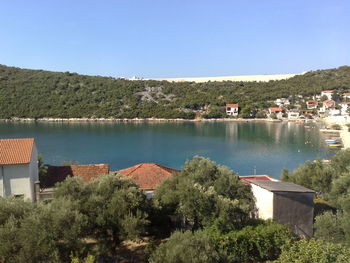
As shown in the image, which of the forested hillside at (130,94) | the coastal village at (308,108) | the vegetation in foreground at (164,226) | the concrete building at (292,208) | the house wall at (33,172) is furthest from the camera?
the forested hillside at (130,94)

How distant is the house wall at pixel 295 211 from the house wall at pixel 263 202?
20 centimetres

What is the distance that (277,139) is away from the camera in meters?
63.7

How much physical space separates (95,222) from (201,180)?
5.18 m

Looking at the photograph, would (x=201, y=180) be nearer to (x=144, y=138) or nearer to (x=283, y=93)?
(x=144, y=138)

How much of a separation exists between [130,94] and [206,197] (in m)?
113

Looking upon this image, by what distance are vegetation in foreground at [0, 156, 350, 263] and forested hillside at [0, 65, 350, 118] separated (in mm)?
94393

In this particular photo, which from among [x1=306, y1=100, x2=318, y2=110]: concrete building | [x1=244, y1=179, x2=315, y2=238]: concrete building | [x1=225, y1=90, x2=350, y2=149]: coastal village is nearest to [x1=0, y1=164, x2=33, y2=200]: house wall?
[x1=244, y1=179, x2=315, y2=238]: concrete building

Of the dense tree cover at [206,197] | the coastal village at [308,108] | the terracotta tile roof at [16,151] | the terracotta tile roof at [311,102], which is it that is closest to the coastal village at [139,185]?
the terracotta tile roof at [16,151]

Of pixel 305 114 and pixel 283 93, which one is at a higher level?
pixel 283 93

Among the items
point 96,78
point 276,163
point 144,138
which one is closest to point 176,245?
point 276,163

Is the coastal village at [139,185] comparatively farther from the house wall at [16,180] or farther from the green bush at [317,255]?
the green bush at [317,255]

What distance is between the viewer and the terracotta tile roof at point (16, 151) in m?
14.6

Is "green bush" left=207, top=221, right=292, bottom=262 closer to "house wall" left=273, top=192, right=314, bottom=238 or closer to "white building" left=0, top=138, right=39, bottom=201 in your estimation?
"house wall" left=273, top=192, right=314, bottom=238

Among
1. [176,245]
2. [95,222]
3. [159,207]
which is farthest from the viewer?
[159,207]
